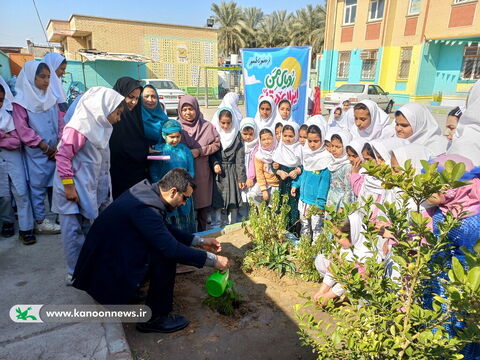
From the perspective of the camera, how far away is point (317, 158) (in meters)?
3.41

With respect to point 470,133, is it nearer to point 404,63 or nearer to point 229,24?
point 404,63

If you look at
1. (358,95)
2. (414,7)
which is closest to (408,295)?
(358,95)

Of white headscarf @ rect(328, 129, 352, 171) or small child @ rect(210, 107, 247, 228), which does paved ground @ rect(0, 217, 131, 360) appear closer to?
small child @ rect(210, 107, 247, 228)

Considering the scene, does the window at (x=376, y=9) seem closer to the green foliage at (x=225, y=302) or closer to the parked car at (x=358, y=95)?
the parked car at (x=358, y=95)

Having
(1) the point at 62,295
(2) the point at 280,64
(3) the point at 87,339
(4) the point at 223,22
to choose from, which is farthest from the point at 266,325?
(4) the point at 223,22

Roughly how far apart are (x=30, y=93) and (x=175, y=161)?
154 centimetres

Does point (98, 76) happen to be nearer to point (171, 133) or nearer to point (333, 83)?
point (333, 83)

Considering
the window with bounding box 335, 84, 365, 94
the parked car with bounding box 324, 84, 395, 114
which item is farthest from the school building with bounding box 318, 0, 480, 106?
the window with bounding box 335, 84, 365, 94

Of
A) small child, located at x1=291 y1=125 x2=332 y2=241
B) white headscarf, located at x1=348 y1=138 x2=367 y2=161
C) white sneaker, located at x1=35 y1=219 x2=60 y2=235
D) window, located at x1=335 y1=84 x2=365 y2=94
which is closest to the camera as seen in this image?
white headscarf, located at x1=348 y1=138 x2=367 y2=161

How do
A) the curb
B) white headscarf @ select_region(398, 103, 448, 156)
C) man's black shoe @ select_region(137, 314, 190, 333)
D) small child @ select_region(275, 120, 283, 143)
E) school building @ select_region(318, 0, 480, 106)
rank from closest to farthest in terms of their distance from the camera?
the curb → man's black shoe @ select_region(137, 314, 190, 333) → white headscarf @ select_region(398, 103, 448, 156) → small child @ select_region(275, 120, 283, 143) → school building @ select_region(318, 0, 480, 106)

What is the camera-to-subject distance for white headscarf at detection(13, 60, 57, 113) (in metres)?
3.23

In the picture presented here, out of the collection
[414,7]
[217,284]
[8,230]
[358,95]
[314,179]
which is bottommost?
[8,230]

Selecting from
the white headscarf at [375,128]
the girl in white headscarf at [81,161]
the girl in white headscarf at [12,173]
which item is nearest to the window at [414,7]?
the white headscarf at [375,128]

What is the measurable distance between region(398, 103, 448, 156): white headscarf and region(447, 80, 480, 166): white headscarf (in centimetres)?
78
